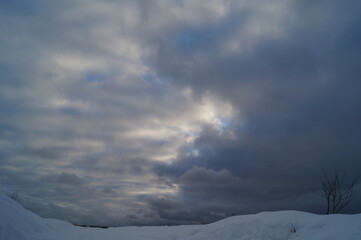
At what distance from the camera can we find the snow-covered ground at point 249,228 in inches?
370

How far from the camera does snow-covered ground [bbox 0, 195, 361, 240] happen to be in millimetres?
9391

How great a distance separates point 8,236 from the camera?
8.70 meters

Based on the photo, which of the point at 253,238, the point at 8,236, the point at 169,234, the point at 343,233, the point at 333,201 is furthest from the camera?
the point at 333,201

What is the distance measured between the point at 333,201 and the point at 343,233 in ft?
53.1

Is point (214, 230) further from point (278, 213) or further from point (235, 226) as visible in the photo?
point (278, 213)

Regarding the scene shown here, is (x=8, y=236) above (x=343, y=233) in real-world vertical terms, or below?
below

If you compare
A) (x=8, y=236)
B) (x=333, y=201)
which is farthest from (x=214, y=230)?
(x=333, y=201)

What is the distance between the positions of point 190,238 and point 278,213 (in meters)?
5.19

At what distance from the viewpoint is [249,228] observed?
45.4 feet

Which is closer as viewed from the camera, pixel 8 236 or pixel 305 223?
pixel 8 236

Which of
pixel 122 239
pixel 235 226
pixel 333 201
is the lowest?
pixel 122 239

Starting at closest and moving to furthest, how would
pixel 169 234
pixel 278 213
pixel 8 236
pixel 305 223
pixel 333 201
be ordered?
pixel 8 236 → pixel 305 223 → pixel 278 213 → pixel 169 234 → pixel 333 201

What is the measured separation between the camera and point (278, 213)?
1412 centimetres

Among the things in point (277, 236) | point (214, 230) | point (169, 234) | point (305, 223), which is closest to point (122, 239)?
point (169, 234)
